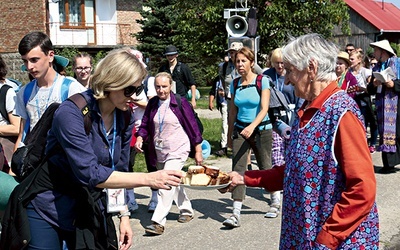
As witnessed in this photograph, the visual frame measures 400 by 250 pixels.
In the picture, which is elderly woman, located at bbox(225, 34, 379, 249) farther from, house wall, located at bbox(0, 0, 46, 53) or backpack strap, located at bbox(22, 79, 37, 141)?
house wall, located at bbox(0, 0, 46, 53)

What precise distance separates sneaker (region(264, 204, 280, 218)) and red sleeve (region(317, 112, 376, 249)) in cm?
439

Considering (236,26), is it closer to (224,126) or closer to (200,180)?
(224,126)

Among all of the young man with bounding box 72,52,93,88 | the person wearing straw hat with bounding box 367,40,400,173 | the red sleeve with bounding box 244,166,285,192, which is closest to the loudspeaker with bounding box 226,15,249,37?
the person wearing straw hat with bounding box 367,40,400,173

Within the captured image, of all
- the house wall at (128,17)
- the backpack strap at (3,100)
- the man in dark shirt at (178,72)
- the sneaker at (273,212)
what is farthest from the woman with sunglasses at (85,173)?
the house wall at (128,17)

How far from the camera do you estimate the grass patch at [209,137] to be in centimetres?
1070

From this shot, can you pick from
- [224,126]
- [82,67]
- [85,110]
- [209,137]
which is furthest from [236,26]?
[85,110]

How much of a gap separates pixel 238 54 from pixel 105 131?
3.58 metres

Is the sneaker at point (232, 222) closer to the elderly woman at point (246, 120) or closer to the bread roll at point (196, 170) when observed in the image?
the elderly woman at point (246, 120)

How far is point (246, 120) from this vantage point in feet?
22.8

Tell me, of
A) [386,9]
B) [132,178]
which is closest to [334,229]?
[132,178]

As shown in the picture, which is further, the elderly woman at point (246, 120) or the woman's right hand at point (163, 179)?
the elderly woman at point (246, 120)

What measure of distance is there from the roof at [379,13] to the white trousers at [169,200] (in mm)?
45350

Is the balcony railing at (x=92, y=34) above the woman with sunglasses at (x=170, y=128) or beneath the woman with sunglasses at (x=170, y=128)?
above

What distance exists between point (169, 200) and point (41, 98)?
2.50 meters
